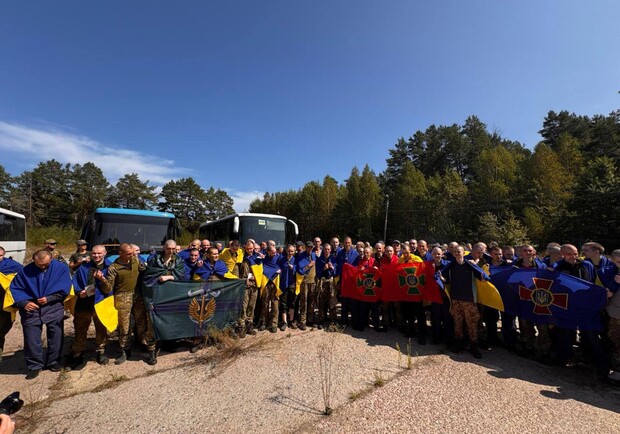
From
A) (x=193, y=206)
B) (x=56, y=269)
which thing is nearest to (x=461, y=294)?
(x=56, y=269)

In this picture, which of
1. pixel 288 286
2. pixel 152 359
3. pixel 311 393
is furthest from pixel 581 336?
pixel 152 359

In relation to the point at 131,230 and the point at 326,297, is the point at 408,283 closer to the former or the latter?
the point at 326,297

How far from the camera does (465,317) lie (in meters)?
5.51

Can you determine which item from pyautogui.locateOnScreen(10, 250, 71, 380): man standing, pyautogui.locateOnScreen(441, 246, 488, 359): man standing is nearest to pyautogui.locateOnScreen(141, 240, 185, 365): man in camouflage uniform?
pyautogui.locateOnScreen(10, 250, 71, 380): man standing

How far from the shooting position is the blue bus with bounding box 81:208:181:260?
29.3ft

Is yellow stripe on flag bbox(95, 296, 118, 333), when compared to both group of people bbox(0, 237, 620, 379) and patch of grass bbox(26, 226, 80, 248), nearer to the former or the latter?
group of people bbox(0, 237, 620, 379)

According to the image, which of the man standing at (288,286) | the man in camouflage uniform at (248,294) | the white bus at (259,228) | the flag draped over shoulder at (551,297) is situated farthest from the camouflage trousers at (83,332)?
the white bus at (259,228)

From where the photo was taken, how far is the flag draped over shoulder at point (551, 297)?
4609mm

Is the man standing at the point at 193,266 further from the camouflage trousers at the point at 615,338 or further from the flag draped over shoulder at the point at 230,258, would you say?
the camouflage trousers at the point at 615,338

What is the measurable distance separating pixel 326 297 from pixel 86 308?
15.8ft

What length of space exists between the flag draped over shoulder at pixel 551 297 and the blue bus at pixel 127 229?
9.02 m

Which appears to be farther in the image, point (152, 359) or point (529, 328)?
point (529, 328)

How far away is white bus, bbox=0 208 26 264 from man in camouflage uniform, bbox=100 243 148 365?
12.0m

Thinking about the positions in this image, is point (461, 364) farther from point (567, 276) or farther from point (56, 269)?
point (56, 269)
